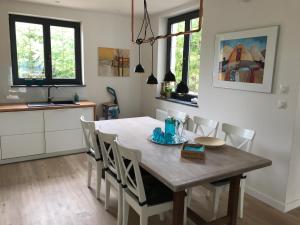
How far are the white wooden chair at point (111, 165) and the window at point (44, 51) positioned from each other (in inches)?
92.3

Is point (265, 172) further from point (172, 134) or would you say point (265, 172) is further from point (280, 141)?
point (172, 134)

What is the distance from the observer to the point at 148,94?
4891 mm

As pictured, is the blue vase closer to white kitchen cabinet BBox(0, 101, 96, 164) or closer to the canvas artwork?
white kitchen cabinet BBox(0, 101, 96, 164)

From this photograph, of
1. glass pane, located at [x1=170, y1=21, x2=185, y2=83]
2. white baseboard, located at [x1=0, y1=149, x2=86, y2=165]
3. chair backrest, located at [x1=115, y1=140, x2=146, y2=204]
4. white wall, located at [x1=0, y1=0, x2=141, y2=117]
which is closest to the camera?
chair backrest, located at [x1=115, y1=140, x2=146, y2=204]

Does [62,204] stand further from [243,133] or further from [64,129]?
[243,133]

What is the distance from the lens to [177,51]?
435cm

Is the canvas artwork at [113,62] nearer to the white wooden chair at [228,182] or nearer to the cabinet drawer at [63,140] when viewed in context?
the cabinet drawer at [63,140]

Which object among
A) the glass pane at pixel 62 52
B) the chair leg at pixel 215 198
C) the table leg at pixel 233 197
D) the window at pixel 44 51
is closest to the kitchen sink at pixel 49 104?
the window at pixel 44 51

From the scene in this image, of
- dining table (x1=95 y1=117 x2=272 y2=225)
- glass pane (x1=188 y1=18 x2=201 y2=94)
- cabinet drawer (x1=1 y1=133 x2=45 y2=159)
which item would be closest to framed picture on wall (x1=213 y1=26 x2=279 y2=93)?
glass pane (x1=188 y1=18 x2=201 y2=94)

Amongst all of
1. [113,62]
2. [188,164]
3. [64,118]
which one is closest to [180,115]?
[188,164]

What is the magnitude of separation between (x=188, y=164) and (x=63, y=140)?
2.71 m

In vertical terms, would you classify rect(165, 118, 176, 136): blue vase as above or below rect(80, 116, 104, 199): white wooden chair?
above

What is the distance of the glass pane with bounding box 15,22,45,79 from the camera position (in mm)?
3990

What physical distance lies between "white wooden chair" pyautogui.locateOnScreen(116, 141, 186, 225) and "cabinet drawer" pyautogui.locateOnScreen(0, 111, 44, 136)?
7.51ft
